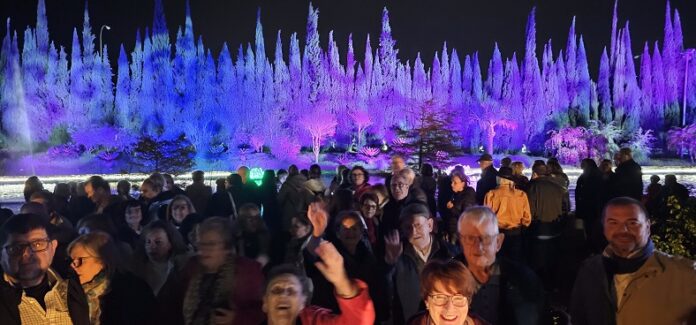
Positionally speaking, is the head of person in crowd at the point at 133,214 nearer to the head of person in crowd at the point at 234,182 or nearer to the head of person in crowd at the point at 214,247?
the head of person in crowd at the point at 234,182

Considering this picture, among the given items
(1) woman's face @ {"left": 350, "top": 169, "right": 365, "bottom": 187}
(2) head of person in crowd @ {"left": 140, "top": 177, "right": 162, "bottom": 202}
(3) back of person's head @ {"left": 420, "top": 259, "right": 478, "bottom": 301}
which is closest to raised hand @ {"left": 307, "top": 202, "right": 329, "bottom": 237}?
(3) back of person's head @ {"left": 420, "top": 259, "right": 478, "bottom": 301}

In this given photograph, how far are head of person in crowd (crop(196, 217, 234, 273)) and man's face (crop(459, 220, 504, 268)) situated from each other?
4.11ft

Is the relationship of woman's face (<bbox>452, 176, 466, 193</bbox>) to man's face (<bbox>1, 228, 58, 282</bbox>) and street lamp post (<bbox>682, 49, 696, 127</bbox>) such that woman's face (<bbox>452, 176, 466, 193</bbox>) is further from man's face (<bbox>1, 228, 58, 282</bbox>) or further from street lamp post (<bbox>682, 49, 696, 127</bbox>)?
street lamp post (<bbox>682, 49, 696, 127</bbox>)

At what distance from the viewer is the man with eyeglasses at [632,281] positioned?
2600 mm

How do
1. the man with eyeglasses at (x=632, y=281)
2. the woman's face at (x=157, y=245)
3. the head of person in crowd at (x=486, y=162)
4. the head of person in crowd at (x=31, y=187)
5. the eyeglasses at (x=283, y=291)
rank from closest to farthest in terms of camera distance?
the eyeglasses at (x=283, y=291), the man with eyeglasses at (x=632, y=281), the woman's face at (x=157, y=245), the head of person in crowd at (x=31, y=187), the head of person in crowd at (x=486, y=162)

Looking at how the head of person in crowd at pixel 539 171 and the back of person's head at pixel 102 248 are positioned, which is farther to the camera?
the head of person in crowd at pixel 539 171

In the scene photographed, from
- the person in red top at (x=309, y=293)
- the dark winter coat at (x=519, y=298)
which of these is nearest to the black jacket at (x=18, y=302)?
the person in red top at (x=309, y=293)

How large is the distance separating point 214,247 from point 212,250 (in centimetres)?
2

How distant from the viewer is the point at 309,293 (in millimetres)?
2641

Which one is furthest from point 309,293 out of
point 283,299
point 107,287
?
point 107,287

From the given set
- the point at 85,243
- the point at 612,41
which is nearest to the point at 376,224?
the point at 85,243

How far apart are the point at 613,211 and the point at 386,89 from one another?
1932 inches

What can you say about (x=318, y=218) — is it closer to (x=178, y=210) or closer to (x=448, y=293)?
(x=448, y=293)

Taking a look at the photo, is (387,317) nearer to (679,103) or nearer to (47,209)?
(47,209)
